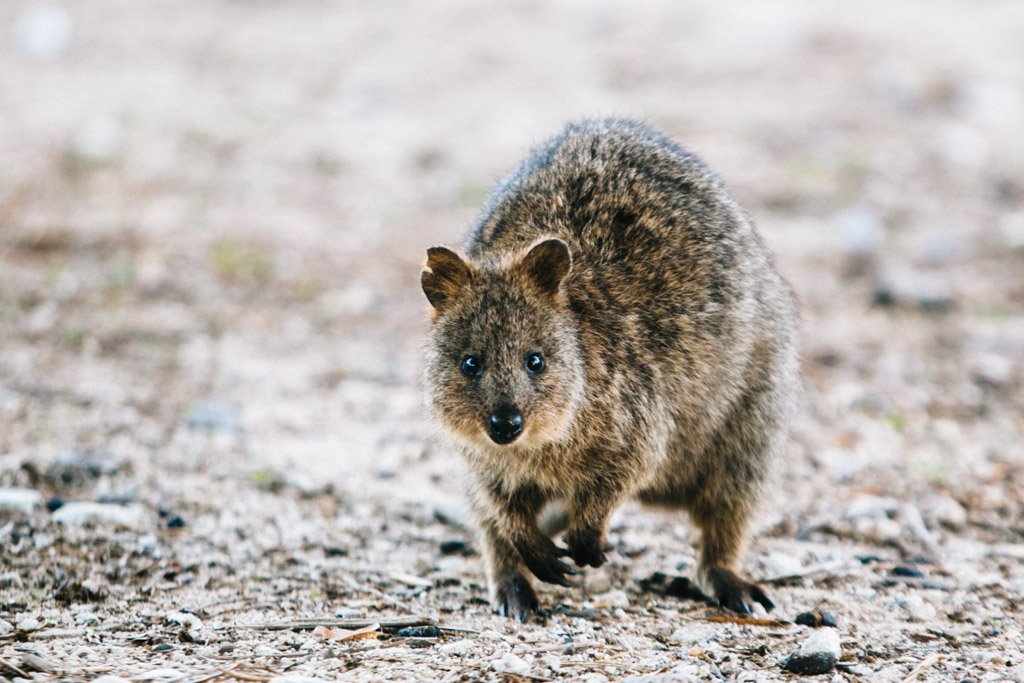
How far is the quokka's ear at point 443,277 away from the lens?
4328 mm

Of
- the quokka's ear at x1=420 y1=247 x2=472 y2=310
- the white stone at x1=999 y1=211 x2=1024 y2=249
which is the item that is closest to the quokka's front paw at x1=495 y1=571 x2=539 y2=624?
the quokka's ear at x1=420 y1=247 x2=472 y2=310

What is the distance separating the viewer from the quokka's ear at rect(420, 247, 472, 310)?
433 cm

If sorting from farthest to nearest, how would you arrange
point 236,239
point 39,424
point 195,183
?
point 195,183 < point 236,239 < point 39,424

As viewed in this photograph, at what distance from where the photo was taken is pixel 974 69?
12.0 m

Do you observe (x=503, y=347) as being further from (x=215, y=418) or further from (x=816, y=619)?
(x=215, y=418)

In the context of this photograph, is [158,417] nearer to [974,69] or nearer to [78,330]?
[78,330]

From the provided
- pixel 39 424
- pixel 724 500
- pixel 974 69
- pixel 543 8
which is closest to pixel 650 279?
pixel 724 500

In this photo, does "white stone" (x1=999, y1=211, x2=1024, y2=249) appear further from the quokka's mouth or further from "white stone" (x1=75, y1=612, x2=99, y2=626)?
"white stone" (x1=75, y1=612, x2=99, y2=626)

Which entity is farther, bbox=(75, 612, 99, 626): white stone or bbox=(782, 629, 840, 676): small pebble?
bbox=(75, 612, 99, 626): white stone

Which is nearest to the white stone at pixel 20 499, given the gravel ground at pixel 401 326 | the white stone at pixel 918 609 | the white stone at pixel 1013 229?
the gravel ground at pixel 401 326

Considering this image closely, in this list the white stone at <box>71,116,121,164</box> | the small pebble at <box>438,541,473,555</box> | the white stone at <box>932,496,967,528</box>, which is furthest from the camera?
the white stone at <box>71,116,121,164</box>

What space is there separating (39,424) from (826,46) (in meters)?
10.1

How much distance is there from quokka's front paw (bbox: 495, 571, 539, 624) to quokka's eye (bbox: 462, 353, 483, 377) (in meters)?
0.91

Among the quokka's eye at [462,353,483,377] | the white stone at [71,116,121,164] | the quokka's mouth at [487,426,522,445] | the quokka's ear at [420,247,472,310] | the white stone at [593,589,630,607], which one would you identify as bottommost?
the white stone at [593,589,630,607]
